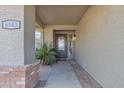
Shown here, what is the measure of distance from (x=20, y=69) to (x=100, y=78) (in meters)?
2.37

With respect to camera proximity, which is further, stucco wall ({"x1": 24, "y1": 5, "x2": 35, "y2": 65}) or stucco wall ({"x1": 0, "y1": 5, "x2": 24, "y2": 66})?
stucco wall ({"x1": 24, "y1": 5, "x2": 35, "y2": 65})

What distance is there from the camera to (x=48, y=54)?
10.4m

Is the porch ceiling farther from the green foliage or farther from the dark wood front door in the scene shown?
the dark wood front door

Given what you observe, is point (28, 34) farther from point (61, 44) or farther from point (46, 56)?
point (61, 44)

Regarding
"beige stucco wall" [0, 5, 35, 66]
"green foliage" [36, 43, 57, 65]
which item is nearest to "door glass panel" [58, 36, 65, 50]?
"green foliage" [36, 43, 57, 65]

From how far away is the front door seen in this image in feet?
50.7

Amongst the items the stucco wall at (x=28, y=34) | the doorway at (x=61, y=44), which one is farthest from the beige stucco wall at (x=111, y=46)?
the doorway at (x=61, y=44)

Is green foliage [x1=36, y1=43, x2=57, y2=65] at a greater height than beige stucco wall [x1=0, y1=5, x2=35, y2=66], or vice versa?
beige stucco wall [x1=0, y1=5, x2=35, y2=66]

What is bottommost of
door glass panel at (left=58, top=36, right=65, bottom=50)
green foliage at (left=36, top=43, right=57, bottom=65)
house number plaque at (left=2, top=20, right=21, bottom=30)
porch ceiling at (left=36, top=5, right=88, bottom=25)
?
green foliage at (left=36, top=43, right=57, bottom=65)

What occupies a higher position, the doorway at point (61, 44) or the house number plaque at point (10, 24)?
the house number plaque at point (10, 24)

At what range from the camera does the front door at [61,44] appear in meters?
15.5

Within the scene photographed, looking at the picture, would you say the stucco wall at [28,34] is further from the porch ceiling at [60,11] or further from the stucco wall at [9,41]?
the porch ceiling at [60,11]

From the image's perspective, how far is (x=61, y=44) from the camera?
15.6 metres

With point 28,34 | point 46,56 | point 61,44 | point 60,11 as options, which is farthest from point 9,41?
point 61,44
